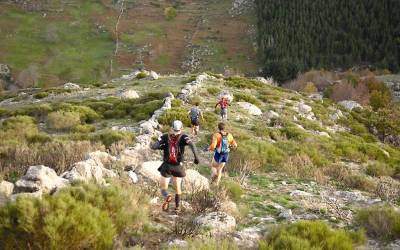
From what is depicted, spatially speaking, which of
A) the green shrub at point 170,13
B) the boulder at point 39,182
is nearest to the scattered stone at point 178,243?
the boulder at point 39,182

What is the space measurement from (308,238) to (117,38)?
101697 millimetres

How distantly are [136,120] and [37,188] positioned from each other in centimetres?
1543

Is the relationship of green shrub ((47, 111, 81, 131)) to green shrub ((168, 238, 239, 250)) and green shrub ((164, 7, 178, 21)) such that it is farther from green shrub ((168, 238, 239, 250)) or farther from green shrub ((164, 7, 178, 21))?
green shrub ((164, 7, 178, 21))

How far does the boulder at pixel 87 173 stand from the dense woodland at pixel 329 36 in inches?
2901

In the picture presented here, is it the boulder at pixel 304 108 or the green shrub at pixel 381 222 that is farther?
the boulder at pixel 304 108

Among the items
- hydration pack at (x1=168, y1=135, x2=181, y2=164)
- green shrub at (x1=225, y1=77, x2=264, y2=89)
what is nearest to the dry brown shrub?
hydration pack at (x1=168, y1=135, x2=181, y2=164)

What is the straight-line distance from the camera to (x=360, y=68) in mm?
84188

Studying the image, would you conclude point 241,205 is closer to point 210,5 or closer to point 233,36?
point 233,36

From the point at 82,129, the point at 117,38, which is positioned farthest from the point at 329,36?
the point at 82,129

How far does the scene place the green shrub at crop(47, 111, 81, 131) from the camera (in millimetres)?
23447

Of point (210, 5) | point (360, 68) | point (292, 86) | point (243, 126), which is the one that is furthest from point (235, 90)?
point (210, 5)

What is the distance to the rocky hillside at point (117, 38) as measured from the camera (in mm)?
92625

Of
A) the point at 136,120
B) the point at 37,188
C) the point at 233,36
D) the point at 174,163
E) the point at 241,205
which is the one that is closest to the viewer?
the point at 37,188

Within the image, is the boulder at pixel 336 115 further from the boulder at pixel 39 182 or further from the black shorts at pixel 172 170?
the boulder at pixel 39 182
